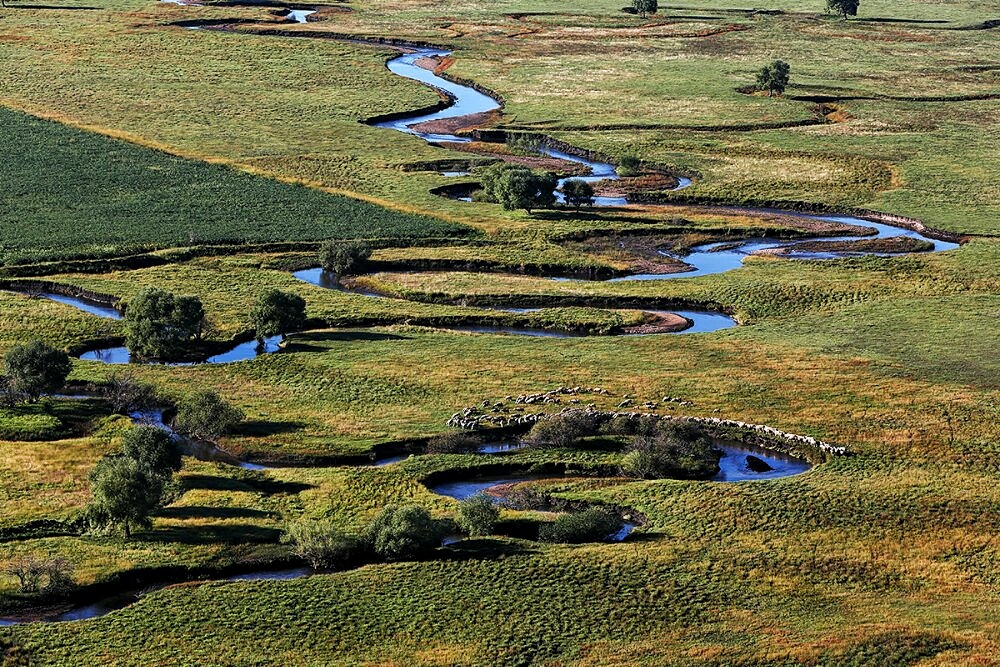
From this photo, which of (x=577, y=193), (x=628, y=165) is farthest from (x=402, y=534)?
(x=628, y=165)

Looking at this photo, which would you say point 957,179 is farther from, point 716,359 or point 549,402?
point 549,402

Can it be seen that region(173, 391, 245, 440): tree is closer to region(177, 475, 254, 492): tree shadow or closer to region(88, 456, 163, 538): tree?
A: region(177, 475, 254, 492): tree shadow

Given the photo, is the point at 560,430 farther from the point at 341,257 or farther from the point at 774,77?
the point at 774,77

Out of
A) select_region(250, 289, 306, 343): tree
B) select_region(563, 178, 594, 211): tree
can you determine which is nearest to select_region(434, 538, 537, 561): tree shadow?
select_region(250, 289, 306, 343): tree

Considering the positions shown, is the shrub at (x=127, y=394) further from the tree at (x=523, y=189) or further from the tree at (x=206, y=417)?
the tree at (x=523, y=189)

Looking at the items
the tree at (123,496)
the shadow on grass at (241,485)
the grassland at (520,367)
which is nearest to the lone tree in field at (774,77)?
the grassland at (520,367)
